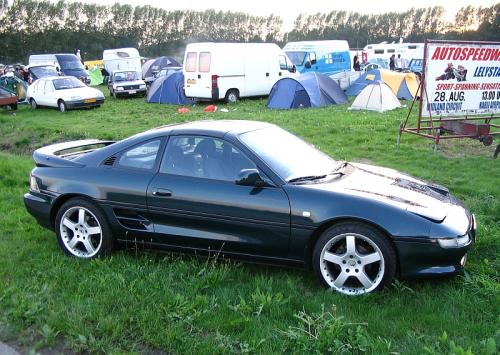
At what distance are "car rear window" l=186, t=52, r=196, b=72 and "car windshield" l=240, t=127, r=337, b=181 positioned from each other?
14.7 m

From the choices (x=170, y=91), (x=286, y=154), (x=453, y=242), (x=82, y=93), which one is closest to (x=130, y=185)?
(x=286, y=154)

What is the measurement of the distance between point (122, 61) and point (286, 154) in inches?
1274

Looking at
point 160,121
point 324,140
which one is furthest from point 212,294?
point 160,121

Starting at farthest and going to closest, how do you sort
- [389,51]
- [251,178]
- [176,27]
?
[176,27]
[389,51]
[251,178]

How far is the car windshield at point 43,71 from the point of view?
87.8 ft

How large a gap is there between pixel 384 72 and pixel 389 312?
1706 cm

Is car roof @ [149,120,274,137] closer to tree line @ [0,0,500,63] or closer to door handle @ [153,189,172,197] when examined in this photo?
door handle @ [153,189,172,197]

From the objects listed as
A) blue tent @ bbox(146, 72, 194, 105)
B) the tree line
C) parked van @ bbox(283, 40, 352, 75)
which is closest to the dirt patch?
blue tent @ bbox(146, 72, 194, 105)

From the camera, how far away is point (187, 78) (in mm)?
19609

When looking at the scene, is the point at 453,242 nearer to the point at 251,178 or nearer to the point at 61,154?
the point at 251,178

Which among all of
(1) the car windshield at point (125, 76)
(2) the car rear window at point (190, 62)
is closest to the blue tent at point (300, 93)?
(2) the car rear window at point (190, 62)

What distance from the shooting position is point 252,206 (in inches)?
166

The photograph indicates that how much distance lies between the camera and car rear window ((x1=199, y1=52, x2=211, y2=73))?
1876 centimetres

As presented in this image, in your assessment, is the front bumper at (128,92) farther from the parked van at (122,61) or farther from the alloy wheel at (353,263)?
the alloy wheel at (353,263)
